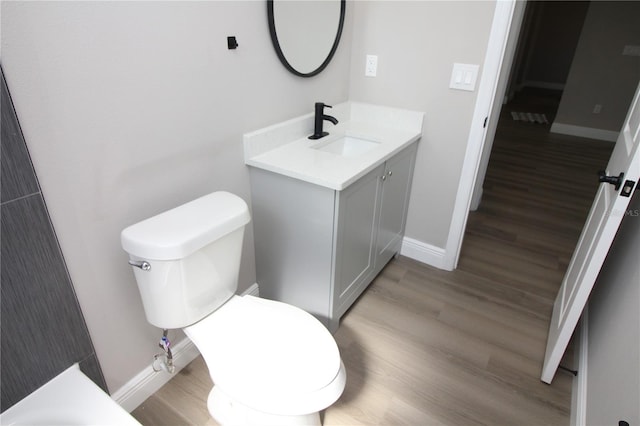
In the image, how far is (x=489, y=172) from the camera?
3797 mm

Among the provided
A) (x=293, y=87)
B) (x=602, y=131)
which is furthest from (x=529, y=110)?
(x=293, y=87)

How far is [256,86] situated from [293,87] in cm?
26

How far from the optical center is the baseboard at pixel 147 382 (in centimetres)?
141

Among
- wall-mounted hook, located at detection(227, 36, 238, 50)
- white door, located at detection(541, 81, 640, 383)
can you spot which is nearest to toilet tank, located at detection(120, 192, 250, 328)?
wall-mounted hook, located at detection(227, 36, 238, 50)

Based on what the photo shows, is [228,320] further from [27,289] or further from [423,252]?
[423,252]

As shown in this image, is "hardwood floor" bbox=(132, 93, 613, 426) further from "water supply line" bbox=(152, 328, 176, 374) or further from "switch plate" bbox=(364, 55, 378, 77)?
"switch plate" bbox=(364, 55, 378, 77)

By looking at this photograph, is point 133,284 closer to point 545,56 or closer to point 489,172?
point 489,172

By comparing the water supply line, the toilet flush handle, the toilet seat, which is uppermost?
the toilet flush handle

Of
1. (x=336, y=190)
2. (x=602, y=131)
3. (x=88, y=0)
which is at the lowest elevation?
(x=602, y=131)

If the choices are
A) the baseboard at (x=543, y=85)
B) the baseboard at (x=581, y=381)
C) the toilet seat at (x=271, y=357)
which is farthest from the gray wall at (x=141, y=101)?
the baseboard at (x=543, y=85)

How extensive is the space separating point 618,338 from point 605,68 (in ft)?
16.1

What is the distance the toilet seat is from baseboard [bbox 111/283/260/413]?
0.41 m

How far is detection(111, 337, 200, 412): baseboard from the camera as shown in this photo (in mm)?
1411

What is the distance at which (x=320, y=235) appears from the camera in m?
1.58
